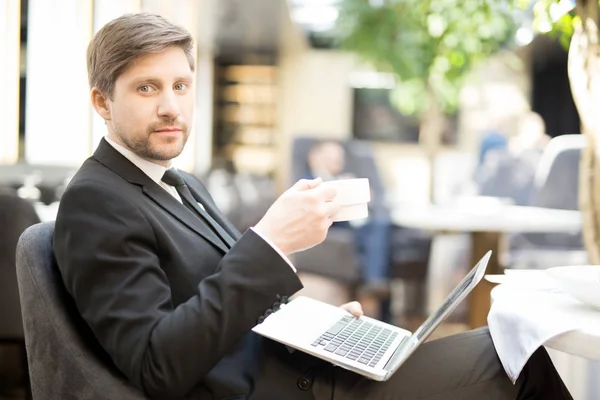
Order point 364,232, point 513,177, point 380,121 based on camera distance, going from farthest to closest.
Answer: point 380,121 < point 513,177 < point 364,232

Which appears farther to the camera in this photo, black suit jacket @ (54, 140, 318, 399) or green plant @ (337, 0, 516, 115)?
green plant @ (337, 0, 516, 115)

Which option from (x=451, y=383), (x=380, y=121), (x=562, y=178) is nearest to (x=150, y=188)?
(x=451, y=383)

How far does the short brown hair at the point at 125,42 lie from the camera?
1246mm

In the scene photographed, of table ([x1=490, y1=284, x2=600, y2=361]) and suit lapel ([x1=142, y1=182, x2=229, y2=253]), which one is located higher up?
suit lapel ([x1=142, y1=182, x2=229, y2=253])

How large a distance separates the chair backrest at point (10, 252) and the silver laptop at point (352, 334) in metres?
1.31

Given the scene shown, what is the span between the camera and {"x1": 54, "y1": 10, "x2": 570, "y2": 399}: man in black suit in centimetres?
111

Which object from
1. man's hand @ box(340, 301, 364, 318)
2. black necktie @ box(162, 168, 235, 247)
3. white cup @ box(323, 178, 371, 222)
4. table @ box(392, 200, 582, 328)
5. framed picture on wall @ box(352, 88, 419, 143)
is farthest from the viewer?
framed picture on wall @ box(352, 88, 419, 143)

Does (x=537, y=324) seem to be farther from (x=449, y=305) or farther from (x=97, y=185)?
(x=97, y=185)

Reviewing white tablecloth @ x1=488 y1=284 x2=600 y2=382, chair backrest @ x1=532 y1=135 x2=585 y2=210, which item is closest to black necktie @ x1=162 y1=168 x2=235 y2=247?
white tablecloth @ x1=488 y1=284 x2=600 y2=382

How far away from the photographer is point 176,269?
1.23 m

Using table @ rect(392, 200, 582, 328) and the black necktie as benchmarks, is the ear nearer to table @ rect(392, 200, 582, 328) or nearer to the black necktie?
the black necktie

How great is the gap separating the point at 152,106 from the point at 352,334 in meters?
0.55

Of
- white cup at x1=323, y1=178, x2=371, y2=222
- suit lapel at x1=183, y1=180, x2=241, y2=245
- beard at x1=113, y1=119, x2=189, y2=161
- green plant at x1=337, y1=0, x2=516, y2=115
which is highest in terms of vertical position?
green plant at x1=337, y1=0, x2=516, y2=115

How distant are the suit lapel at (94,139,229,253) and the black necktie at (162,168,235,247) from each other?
0.18ft
